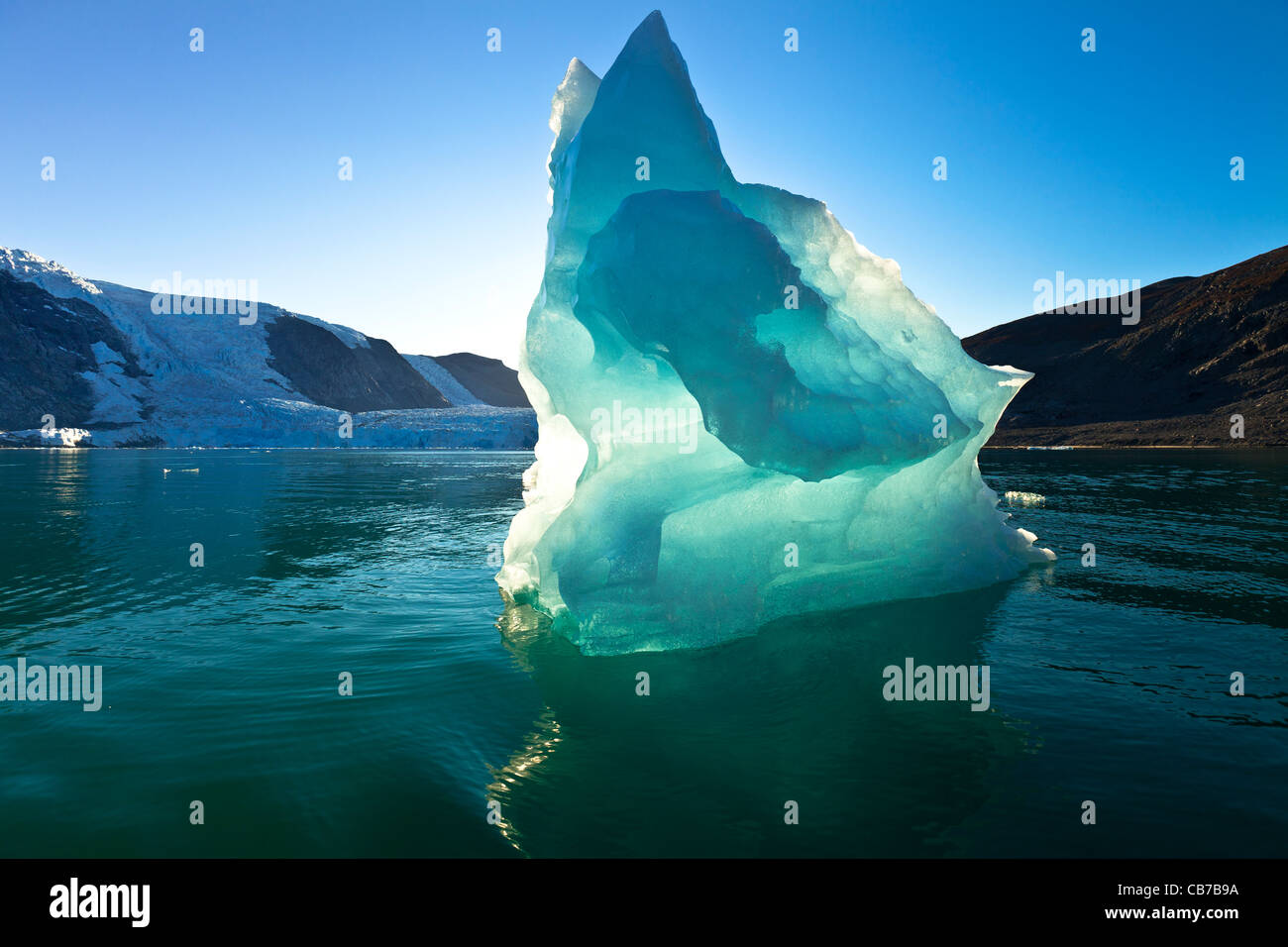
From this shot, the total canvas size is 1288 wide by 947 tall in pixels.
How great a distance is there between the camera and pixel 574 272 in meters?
8.51

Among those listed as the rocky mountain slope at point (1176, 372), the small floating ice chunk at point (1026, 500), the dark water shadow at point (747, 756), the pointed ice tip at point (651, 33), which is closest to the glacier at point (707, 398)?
the pointed ice tip at point (651, 33)

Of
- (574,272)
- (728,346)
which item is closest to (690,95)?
(574,272)

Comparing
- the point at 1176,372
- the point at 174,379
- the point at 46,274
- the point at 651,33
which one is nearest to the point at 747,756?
the point at 651,33

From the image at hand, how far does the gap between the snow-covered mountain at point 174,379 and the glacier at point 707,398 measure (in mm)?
67341

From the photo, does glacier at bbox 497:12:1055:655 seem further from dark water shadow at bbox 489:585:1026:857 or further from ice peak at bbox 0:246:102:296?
ice peak at bbox 0:246:102:296

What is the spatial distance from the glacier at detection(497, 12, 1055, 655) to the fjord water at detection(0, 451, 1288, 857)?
0.73m

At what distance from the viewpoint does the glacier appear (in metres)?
7.32

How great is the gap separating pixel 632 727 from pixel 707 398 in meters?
3.37

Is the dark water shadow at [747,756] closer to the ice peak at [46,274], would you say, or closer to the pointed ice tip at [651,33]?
the pointed ice tip at [651,33]

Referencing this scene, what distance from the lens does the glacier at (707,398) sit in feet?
24.0

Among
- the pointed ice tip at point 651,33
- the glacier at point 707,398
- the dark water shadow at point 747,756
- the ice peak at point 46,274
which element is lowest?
the dark water shadow at point 747,756

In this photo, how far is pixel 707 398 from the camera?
23.5 ft

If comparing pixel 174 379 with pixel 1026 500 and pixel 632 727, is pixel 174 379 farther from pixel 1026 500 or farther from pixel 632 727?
pixel 632 727
